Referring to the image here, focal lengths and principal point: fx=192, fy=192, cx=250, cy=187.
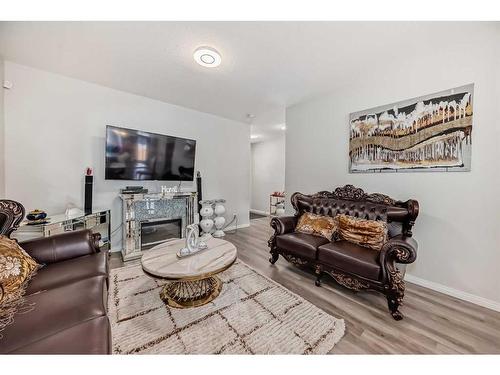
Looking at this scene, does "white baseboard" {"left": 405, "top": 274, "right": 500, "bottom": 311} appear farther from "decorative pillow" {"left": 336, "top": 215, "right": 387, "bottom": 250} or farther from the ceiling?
the ceiling

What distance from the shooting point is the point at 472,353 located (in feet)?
4.34

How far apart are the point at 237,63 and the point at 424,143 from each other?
2.41m

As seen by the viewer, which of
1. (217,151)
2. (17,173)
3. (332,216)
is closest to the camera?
(17,173)

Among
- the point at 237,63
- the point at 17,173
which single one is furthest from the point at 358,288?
the point at 17,173

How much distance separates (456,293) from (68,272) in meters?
3.65

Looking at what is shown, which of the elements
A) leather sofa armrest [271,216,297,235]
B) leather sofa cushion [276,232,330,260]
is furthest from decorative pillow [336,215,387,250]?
leather sofa armrest [271,216,297,235]

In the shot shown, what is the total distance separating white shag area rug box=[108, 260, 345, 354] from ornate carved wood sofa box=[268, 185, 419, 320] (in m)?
0.44

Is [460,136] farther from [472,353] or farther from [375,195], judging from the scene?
[472,353]

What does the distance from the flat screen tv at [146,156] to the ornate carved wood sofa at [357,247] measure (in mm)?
2088

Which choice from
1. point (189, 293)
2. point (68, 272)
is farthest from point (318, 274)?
point (68, 272)

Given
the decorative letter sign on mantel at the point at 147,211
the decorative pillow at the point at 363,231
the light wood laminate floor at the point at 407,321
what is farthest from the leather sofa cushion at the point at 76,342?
the decorative pillow at the point at 363,231

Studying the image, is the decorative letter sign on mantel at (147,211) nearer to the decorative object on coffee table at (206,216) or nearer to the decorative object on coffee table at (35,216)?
the decorative object on coffee table at (206,216)

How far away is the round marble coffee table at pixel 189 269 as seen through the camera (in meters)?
1.56

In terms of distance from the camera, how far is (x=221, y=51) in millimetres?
2131
